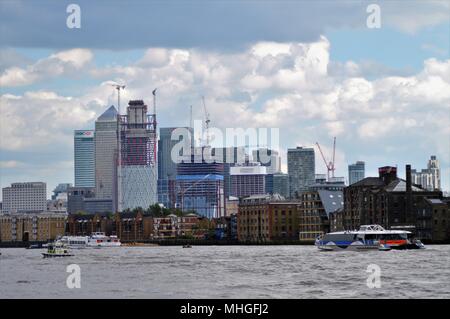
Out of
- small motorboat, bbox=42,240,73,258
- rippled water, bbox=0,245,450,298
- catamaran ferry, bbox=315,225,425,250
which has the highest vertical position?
catamaran ferry, bbox=315,225,425,250

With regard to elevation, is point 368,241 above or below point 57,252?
above

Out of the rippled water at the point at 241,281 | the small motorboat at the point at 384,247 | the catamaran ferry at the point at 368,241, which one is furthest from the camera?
the catamaran ferry at the point at 368,241

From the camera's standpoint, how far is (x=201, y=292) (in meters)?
75.5

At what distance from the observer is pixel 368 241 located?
171250mm

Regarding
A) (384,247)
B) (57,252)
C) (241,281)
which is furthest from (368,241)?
(241,281)

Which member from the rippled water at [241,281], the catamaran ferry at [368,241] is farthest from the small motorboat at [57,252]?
the rippled water at [241,281]

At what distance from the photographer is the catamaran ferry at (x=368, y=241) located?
170m

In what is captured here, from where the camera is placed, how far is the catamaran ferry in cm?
17038

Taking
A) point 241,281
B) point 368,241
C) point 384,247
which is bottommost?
A: point 241,281

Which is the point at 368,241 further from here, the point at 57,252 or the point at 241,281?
the point at 241,281

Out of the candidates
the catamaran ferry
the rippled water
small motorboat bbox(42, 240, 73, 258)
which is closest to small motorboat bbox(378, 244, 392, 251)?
the catamaran ferry

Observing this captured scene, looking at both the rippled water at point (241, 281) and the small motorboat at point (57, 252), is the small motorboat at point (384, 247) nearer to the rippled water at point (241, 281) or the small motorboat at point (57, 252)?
the small motorboat at point (57, 252)

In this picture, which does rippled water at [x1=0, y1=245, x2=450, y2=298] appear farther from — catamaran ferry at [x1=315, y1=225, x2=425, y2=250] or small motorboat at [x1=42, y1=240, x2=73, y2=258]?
catamaran ferry at [x1=315, y1=225, x2=425, y2=250]
